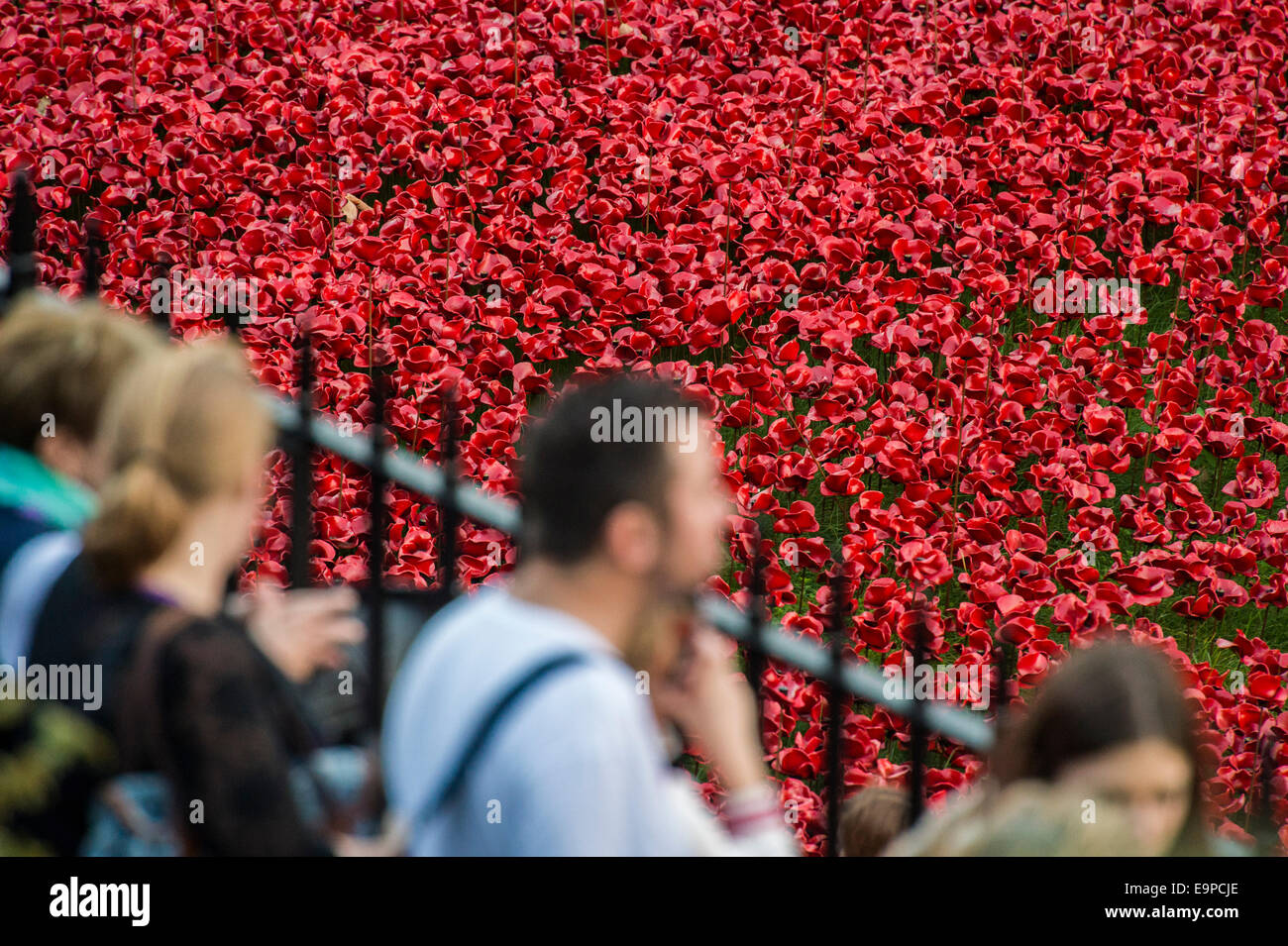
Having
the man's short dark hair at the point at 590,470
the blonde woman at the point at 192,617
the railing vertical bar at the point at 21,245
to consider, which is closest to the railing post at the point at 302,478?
the railing vertical bar at the point at 21,245

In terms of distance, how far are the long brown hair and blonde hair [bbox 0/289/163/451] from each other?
134cm

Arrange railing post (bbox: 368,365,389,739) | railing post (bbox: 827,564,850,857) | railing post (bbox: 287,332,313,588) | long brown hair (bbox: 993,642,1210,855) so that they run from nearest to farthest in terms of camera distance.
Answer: long brown hair (bbox: 993,642,1210,855)
railing post (bbox: 827,564,850,857)
railing post (bbox: 368,365,389,739)
railing post (bbox: 287,332,313,588)

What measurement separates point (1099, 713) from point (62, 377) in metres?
1.51

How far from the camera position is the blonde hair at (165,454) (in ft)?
5.97

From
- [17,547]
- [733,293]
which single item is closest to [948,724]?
[17,547]

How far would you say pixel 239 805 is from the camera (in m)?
1.74

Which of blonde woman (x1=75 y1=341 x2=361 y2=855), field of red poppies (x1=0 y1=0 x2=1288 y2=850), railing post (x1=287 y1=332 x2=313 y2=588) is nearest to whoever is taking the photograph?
blonde woman (x1=75 y1=341 x2=361 y2=855)

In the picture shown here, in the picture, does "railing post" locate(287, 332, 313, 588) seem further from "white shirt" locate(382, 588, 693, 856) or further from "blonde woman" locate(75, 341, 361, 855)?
"white shirt" locate(382, 588, 693, 856)

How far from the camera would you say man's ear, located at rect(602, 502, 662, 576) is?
1754 mm

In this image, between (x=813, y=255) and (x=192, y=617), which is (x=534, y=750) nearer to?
(x=192, y=617)

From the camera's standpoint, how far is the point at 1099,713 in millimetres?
1972

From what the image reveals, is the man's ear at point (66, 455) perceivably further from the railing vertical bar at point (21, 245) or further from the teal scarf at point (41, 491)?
the railing vertical bar at point (21, 245)

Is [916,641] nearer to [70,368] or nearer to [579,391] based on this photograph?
[579,391]

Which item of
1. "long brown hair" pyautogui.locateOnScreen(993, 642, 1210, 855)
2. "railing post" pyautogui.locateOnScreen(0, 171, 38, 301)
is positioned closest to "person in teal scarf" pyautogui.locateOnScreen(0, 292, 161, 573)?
"railing post" pyautogui.locateOnScreen(0, 171, 38, 301)
